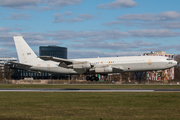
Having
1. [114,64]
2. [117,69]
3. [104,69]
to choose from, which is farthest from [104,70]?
[117,69]

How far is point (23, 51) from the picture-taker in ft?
221

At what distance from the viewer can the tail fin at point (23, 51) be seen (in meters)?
66.0

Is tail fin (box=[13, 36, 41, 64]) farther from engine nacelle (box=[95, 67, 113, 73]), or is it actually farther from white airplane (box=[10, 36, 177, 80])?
engine nacelle (box=[95, 67, 113, 73])

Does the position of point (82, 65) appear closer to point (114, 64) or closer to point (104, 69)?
point (104, 69)

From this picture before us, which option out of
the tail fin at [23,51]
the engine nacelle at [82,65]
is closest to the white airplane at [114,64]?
the engine nacelle at [82,65]

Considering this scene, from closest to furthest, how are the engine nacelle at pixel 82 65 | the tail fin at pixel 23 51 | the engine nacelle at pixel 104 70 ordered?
the engine nacelle at pixel 82 65
the engine nacelle at pixel 104 70
the tail fin at pixel 23 51

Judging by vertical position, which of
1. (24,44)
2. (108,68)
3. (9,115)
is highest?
(24,44)

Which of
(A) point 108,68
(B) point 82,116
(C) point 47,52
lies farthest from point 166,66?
(C) point 47,52

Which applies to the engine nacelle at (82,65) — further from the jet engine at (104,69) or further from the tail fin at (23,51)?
the tail fin at (23,51)

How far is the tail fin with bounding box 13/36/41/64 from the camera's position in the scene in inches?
2597

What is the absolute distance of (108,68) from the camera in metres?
55.2

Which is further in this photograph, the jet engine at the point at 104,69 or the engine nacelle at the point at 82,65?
the jet engine at the point at 104,69

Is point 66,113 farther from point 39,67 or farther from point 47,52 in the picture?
point 47,52

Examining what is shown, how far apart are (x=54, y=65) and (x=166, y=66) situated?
26.9 m
